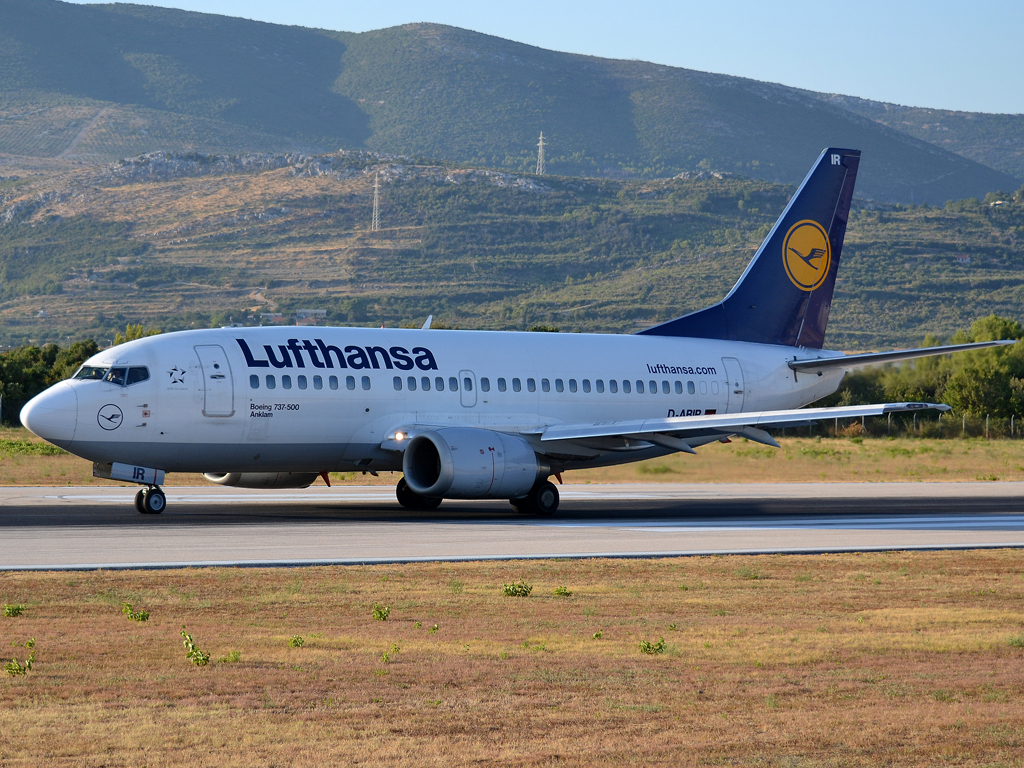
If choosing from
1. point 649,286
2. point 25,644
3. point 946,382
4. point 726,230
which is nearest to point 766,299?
point 25,644

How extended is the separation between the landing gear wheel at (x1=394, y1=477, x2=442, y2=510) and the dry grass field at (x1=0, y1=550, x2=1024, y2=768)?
1391 centimetres

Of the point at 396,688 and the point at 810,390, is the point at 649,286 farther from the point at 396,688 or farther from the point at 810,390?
the point at 396,688

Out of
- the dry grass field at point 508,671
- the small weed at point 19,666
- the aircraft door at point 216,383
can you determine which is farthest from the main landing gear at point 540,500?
the small weed at point 19,666

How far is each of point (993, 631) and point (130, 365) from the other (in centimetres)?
1935

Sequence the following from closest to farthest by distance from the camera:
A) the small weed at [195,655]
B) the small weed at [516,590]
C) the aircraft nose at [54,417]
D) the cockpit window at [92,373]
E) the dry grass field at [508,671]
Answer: the dry grass field at [508,671] < the small weed at [195,655] < the small weed at [516,590] < the aircraft nose at [54,417] < the cockpit window at [92,373]

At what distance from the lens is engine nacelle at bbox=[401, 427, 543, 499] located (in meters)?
27.5

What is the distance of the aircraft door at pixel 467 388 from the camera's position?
30.6 meters

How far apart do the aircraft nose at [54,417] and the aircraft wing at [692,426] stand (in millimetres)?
10312

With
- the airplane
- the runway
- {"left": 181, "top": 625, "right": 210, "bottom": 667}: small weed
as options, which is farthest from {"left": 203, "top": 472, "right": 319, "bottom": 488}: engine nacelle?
{"left": 181, "top": 625, "right": 210, "bottom": 667}: small weed

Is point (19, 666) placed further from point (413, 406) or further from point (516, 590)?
point (413, 406)

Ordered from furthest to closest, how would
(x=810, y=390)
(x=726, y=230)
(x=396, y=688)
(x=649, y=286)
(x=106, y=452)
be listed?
(x=726, y=230) < (x=649, y=286) < (x=810, y=390) < (x=106, y=452) < (x=396, y=688)

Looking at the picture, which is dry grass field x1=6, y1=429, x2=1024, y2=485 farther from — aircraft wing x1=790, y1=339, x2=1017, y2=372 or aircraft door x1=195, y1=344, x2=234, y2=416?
aircraft door x1=195, y1=344, x2=234, y2=416

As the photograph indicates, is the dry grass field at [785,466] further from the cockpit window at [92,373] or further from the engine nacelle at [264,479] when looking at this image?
the cockpit window at [92,373]

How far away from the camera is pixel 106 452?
26.5 metres
